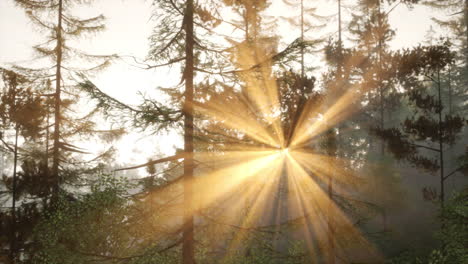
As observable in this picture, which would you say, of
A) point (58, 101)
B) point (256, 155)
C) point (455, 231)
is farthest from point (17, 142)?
point (455, 231)

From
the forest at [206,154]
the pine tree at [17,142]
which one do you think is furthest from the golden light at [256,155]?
the pine tree at [17,142]

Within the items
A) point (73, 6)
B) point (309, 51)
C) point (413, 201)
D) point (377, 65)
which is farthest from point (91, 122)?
point (413, 201)

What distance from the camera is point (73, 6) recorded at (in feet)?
42.8

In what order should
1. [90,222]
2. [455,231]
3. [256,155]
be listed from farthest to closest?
[256,155] → [455,231] → [90,222]

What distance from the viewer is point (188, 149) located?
733cm

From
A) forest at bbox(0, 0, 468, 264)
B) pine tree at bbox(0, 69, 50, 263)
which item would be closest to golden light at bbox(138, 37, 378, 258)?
forest at bbox(0, 0, 468, 264)

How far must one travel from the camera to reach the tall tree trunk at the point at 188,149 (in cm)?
721

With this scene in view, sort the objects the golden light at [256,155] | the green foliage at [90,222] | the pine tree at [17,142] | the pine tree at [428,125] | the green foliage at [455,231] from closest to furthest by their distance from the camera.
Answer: the green foliage at [90,222] < the golden light at [256,155] < the green foliage at [455,231] < the pine tree at [17,142] < the pine tree at [428,125]

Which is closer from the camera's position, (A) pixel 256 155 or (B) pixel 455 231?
(B) pixel 455 231

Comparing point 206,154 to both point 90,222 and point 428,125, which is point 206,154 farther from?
point 428,125

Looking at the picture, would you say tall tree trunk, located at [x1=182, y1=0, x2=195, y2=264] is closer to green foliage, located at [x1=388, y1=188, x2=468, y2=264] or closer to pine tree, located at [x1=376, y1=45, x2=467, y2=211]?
green foliage, located at [x1=388, y1=188, x2=468, y2=264]

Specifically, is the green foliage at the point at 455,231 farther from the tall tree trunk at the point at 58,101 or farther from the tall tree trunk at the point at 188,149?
the tall tree trunk at the point at 58,101

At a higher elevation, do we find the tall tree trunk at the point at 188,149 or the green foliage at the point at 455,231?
the tall tree trunk at the point at 188,149

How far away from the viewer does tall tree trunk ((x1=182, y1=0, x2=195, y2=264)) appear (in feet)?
23.7
